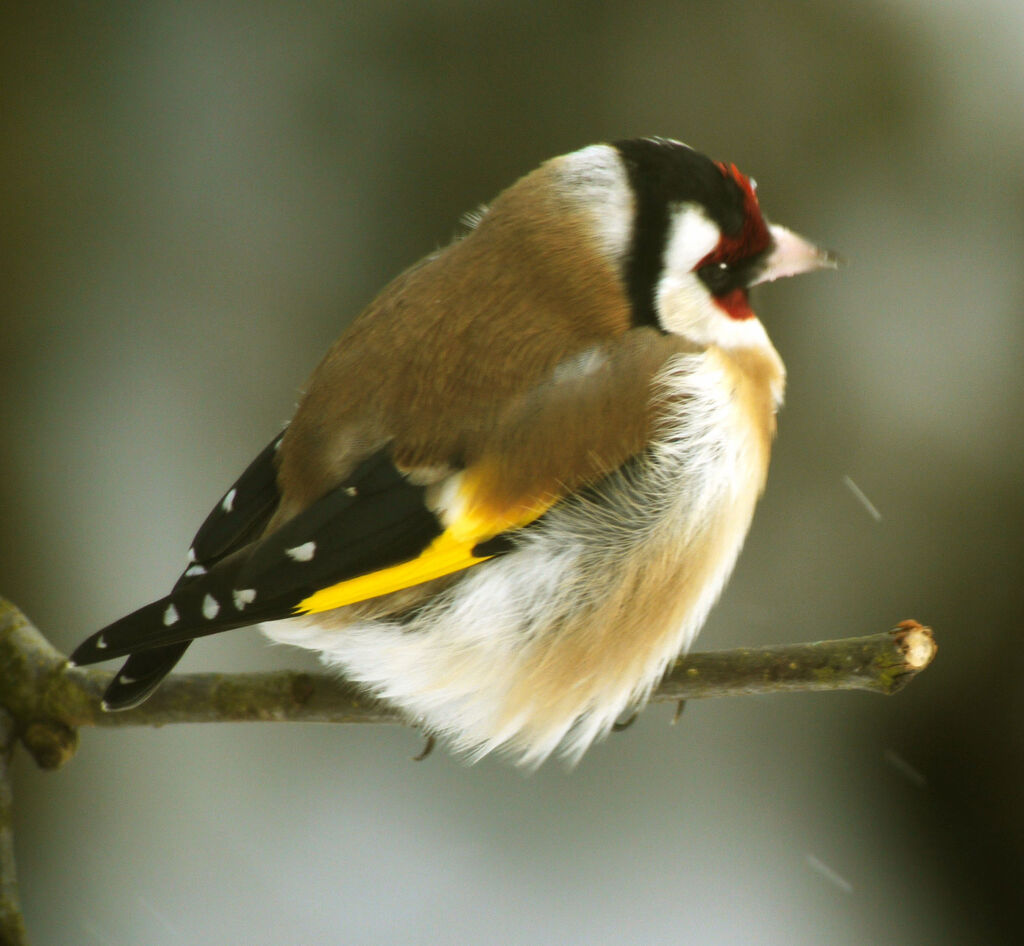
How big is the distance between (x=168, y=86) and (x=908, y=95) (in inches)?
74.4

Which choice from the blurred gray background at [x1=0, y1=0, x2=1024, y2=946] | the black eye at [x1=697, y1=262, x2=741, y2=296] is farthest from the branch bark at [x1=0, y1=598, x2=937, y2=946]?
the blurred gray background at [x1=0, y1=0, x2=1024, y2=946]

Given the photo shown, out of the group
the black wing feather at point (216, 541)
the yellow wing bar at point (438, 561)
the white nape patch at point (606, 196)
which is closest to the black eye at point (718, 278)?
the white nape patch at point (606, 196)

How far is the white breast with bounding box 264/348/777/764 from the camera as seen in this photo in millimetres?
1566

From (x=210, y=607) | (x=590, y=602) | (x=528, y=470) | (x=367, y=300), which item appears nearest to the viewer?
(x=210, y=607)

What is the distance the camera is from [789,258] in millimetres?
1681

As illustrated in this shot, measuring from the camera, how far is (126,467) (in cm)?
299

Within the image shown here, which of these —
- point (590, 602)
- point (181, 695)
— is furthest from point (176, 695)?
point (590, 602)

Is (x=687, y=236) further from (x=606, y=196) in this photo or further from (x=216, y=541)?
(x=216, y=541)

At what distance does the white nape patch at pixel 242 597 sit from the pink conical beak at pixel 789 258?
2.69ft

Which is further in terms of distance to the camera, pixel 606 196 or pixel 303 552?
pixel 606 196

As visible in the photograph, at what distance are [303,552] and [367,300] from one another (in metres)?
1.63

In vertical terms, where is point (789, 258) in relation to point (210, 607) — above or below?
below

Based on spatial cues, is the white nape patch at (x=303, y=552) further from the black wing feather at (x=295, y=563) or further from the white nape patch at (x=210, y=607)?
the white nape patch at (x=210, y=607)

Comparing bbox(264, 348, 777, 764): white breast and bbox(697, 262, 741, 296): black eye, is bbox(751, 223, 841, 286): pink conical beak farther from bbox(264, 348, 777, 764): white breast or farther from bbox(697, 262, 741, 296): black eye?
bbox(264, 348, 777, 764): white breast
